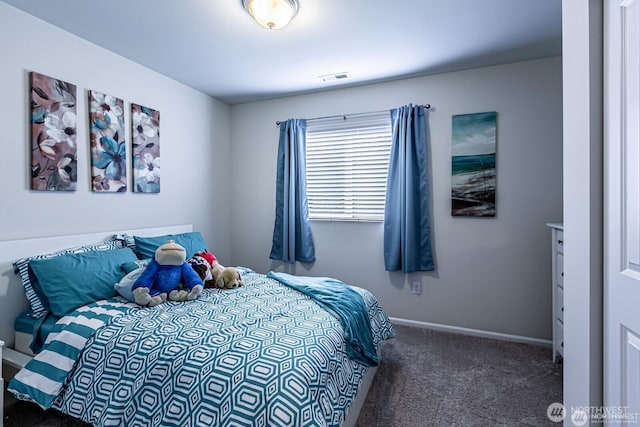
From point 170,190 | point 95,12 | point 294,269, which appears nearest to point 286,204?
point 294,269

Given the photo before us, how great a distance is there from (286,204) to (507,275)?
7.64 feet

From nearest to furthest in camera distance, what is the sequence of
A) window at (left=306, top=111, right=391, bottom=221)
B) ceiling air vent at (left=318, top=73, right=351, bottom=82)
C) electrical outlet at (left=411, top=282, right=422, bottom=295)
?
ceiling air vent at (left=318, top=73, right=351, bottom=82) < electrical outlet at (left=411, top=282, right=422, bottom=295) < window at (left=306, top=111, right=391, bottom=221)

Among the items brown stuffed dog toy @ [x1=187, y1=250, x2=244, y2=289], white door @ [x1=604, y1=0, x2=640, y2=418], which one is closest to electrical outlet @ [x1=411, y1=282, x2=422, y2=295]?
brown stuffed dog toy @ [x1=187, y1=250, x2=244, y2=289]

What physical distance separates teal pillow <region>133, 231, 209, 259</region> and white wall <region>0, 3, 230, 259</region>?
0.30 meters

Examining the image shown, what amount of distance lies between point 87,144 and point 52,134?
0.83 feet

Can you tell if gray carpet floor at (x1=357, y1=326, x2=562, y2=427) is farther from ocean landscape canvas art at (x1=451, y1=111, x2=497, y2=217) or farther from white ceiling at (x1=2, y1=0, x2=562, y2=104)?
white ceiling at (x1=2, y1=0, x2=562, y2=104)

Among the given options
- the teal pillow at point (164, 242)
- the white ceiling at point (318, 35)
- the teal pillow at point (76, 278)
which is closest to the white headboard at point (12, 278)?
the teal pillow at point (76, 278)

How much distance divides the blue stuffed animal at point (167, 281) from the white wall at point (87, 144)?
831 mm

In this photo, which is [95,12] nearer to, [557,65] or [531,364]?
[557,65]

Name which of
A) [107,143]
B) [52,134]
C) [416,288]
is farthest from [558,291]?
[52,134]

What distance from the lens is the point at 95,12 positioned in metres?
2.05

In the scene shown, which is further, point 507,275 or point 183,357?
point 507,275

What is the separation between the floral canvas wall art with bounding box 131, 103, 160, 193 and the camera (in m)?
2.80

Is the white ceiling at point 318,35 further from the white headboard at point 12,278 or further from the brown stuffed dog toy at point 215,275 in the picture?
the brown stuffed dog toy at point 215,275
